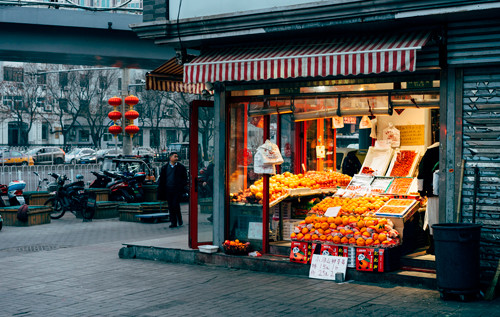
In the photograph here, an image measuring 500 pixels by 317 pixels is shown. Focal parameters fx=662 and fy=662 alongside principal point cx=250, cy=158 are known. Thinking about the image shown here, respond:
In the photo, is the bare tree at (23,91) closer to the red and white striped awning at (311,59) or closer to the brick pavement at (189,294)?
the brick pavement at (189,294)

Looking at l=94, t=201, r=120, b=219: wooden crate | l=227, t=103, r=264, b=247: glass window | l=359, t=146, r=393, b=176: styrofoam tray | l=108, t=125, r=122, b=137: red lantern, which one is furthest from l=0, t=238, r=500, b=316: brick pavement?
l=108, t=125, r=122, b=137: red lantern

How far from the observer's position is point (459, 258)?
25.9 feet

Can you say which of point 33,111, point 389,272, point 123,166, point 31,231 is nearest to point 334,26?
point 389,272

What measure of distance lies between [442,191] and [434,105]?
1.58 metres

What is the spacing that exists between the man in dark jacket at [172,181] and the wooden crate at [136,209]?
232 cm

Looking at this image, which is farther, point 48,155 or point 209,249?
point 48,155

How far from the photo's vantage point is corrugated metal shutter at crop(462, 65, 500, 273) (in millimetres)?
8688

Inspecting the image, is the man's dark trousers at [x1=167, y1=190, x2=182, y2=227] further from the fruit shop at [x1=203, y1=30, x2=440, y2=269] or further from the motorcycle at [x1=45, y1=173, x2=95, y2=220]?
the fruit shop at [x1=203, y1=30, x2=440, y2=269]

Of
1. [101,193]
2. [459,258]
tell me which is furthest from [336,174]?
[101,193]

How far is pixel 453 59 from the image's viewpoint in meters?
8.77

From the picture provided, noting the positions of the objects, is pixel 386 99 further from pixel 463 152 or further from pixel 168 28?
pixel 168 28

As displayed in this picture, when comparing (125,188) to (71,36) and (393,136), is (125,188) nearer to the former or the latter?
(71,36)

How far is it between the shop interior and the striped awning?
182 cm

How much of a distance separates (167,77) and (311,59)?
428 centimetres
